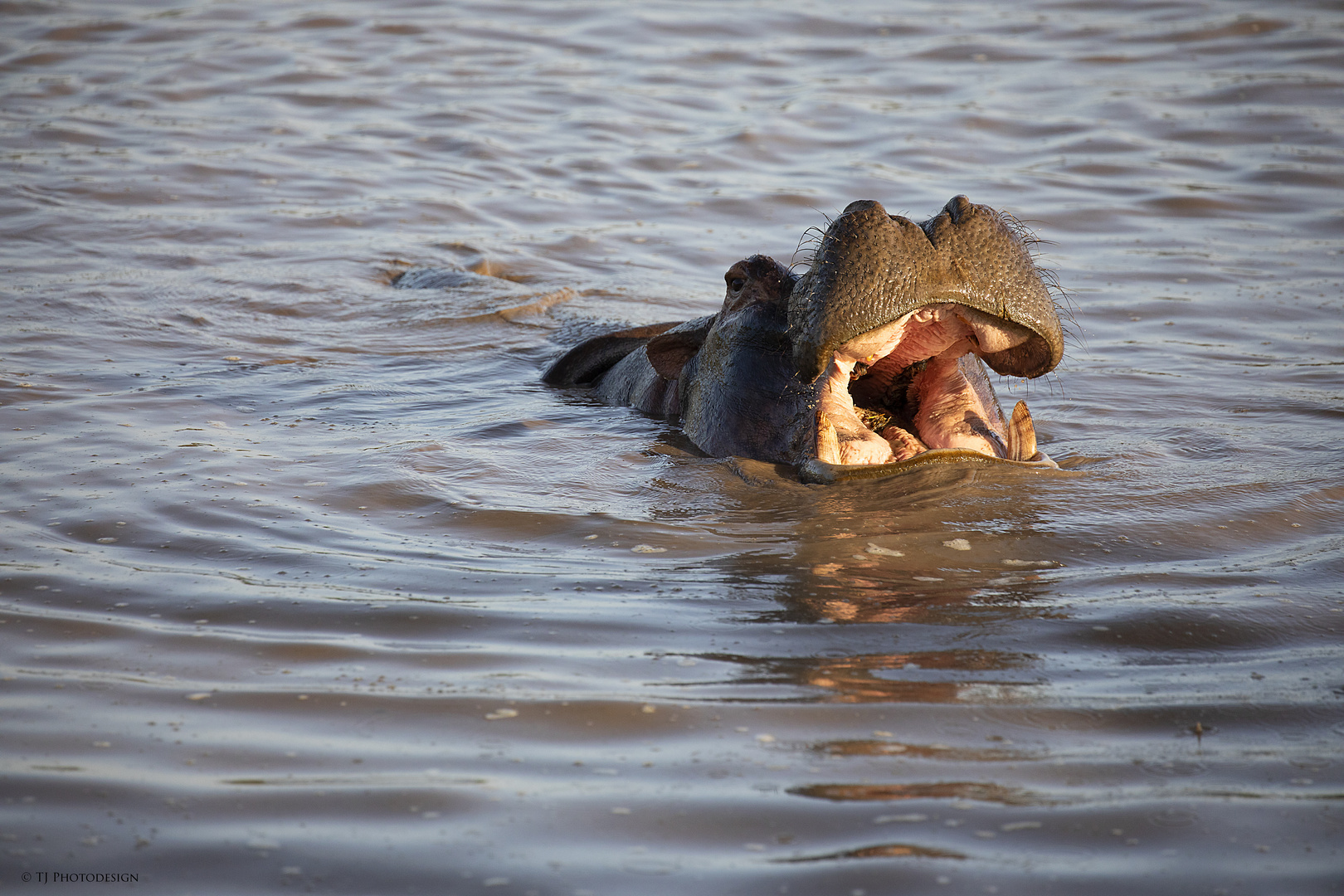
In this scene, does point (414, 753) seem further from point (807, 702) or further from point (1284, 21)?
point (1284, 21)

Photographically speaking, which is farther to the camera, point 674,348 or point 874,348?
point 674,348

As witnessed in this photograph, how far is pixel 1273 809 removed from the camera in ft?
8.47

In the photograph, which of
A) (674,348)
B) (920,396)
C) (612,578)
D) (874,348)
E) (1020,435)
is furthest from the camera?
(674,348)

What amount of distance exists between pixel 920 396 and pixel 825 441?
2.03 ft

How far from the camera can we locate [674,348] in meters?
5.66

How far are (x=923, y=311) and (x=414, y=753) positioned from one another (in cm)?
224

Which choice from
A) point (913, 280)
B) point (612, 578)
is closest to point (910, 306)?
point (913, 280)

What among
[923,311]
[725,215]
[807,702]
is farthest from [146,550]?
[725,215]

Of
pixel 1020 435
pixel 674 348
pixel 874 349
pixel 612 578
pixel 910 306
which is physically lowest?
pixel 612 578

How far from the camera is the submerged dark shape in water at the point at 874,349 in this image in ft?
13.0
